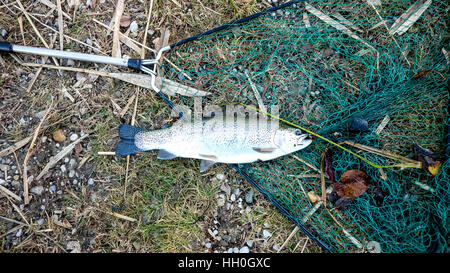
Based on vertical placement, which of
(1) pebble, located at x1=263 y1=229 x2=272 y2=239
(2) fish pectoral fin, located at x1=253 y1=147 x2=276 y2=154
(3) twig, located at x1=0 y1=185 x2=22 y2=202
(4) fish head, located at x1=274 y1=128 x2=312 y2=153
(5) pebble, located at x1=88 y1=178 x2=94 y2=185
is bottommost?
(3) twig, located at x1=0 y1=185 x2=22 y2=202

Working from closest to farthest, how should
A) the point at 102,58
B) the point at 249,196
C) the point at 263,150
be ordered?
the point at 263,150 < the point at 102,58 < the point at 249,196

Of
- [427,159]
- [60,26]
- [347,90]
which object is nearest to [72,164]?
[60,26]

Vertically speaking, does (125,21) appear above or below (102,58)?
above

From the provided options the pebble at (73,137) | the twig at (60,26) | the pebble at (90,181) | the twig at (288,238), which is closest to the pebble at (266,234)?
the twig at (288,238)

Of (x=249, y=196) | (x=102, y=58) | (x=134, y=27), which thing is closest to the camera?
(x=102, y=58)

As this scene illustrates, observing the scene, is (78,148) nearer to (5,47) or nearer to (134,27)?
(5,47)

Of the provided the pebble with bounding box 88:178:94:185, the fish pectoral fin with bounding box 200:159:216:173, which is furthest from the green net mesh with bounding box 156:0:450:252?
the pebble with bounding box 88:178:94:185

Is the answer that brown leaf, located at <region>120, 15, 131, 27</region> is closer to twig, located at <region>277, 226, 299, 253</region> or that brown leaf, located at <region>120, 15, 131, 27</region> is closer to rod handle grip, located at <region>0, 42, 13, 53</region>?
rod handle grip, located at <region>0, 42, 13, 53</region>
